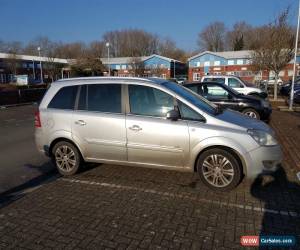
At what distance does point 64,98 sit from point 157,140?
204 cm

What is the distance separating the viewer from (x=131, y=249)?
3006 mm

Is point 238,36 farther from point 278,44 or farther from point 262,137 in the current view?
point 262,137

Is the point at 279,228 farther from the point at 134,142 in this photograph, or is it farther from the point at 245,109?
the point at 245,109

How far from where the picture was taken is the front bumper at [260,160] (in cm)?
420

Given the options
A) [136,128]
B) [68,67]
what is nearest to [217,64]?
[68,67]

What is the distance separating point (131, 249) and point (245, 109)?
27.0ft

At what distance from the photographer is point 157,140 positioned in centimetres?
452

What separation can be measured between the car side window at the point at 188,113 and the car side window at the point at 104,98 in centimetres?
108

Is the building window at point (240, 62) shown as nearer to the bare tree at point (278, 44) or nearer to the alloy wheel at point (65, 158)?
the bare tree at point (278, 44)

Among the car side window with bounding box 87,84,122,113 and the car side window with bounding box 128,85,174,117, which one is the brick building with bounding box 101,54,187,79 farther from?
the car side window with bounding box 128,85,174,117

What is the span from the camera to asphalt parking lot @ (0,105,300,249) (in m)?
3.18

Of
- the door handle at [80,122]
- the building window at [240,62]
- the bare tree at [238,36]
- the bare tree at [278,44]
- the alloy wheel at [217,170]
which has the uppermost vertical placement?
the bare tree at [238,36]

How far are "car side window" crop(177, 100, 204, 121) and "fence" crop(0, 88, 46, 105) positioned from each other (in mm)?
19539

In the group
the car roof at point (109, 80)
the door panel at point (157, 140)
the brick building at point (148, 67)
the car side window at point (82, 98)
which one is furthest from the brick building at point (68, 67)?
the door panel at point (157, 140)
